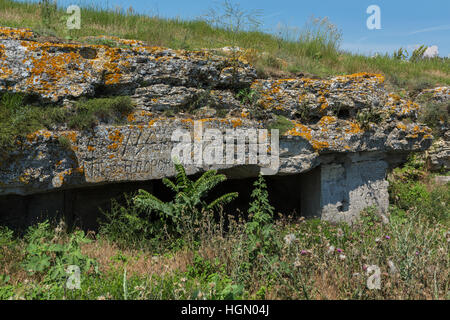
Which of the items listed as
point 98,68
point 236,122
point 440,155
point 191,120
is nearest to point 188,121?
point 191,120

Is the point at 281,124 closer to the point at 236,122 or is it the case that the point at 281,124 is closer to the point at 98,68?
the point at 236,122

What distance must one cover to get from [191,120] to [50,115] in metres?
1.91

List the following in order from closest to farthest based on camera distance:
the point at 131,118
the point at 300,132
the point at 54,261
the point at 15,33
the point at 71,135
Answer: the point at 54,261 < the point at 71,135 < the point at 15,33 < the point at 131,118 < the point at 300,132

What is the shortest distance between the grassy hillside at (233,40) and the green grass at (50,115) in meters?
1.48

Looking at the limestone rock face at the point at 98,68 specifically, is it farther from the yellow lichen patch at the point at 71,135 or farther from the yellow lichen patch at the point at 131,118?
the yellow lichen patch at the point at 71,135

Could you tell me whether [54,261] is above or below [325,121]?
below

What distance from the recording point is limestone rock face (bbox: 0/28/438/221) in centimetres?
448

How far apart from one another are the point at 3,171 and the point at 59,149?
66 centimetres

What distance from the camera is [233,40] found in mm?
6723

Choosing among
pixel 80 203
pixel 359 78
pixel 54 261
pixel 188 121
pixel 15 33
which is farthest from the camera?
pixel 359 78

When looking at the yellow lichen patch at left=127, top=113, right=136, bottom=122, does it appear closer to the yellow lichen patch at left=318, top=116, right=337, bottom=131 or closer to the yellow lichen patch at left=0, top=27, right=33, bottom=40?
the yellow lichen patch at left=0, top=27, right=33, bottom=40

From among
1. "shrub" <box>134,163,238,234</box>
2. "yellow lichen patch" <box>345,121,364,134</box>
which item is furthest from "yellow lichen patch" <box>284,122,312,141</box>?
"shrub" <box>134,163,238,234</box>
